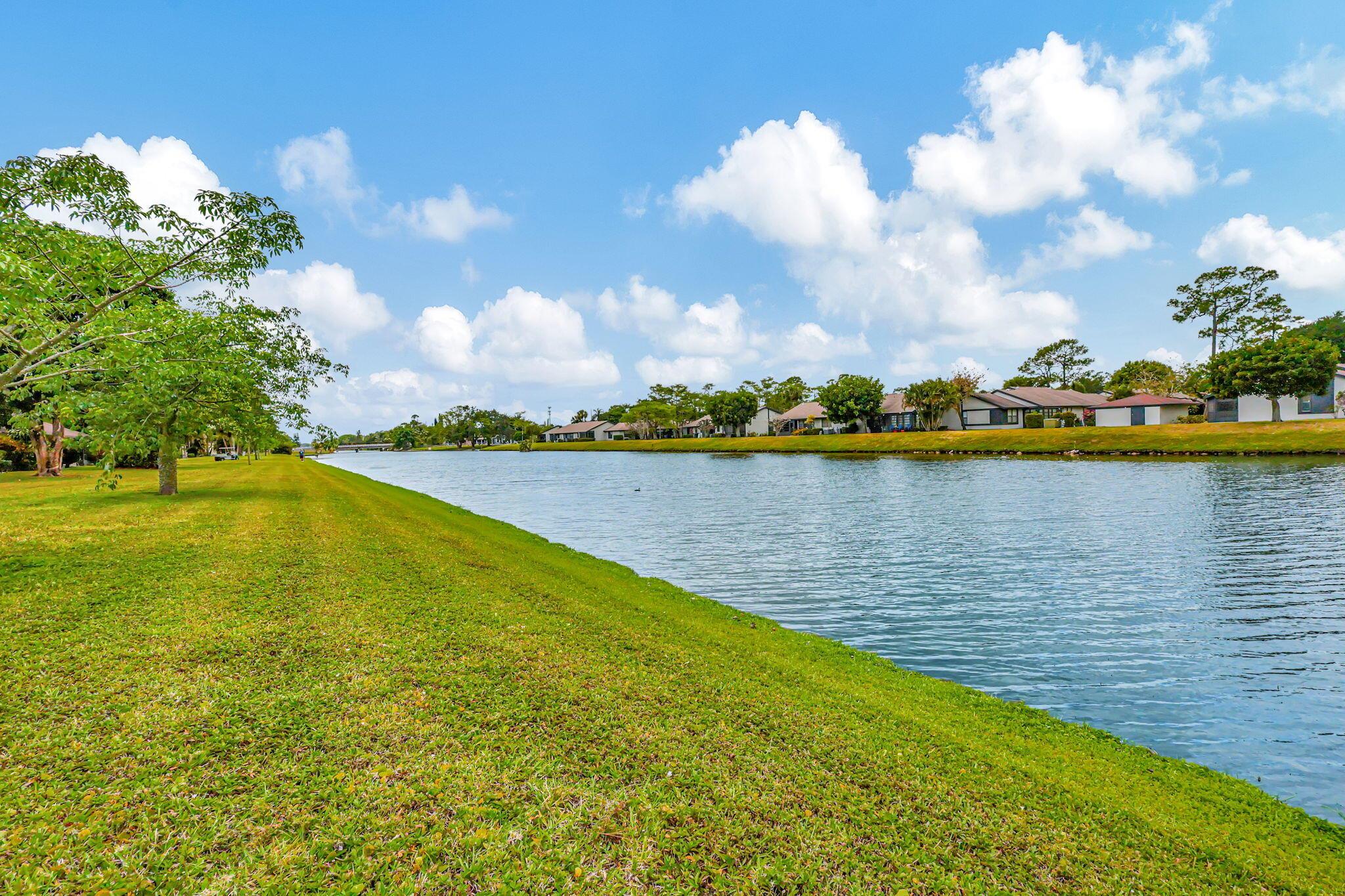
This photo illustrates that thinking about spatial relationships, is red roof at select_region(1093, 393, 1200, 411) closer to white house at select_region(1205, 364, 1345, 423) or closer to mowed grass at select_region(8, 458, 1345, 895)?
white house at select_region(1205, 364, 1345, 423)

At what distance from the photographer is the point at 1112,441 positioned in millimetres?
64375

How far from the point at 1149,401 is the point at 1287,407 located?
53.0ft

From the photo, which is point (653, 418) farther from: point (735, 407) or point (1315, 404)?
point (1315, 404)

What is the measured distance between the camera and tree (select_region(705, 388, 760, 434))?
124 m

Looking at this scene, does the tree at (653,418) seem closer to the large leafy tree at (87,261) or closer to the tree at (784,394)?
the tree at (784,394)

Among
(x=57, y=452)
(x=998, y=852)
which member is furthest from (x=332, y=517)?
(x=57, y=452)

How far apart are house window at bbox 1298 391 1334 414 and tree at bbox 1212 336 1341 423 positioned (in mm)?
1922

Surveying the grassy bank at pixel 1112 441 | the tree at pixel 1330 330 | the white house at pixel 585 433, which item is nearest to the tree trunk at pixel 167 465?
the grassy bank at pixel 1112 441

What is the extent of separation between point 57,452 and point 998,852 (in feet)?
167

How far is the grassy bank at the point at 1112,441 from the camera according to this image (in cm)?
5294

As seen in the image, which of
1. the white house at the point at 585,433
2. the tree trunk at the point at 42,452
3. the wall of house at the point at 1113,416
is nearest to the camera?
the tree trunk at the point at 42,452

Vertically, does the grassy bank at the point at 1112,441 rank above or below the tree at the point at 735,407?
below

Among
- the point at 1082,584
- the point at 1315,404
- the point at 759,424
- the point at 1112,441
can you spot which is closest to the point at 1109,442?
the point at 1112,441

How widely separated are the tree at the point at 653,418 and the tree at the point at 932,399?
7074 cm
